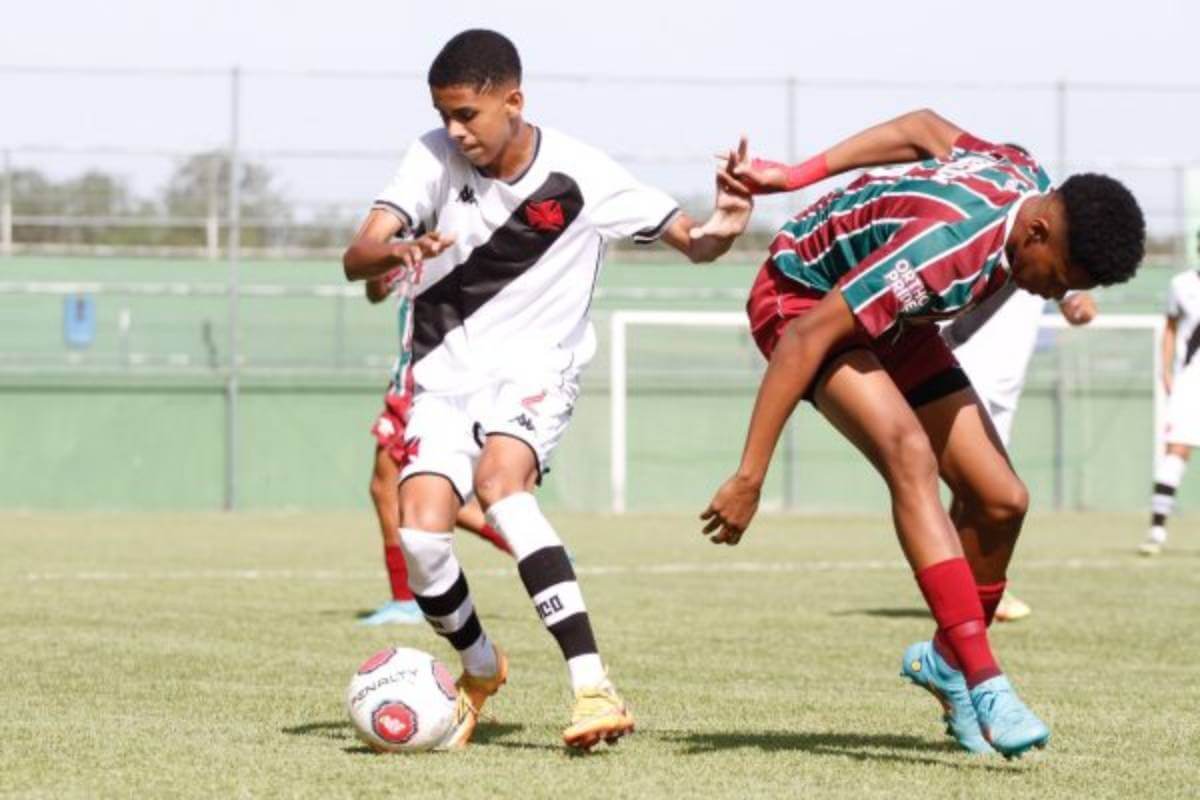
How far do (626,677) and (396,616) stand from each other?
2.27m

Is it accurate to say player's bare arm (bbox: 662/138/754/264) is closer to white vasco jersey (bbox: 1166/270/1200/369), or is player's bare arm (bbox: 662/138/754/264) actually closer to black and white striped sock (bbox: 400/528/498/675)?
black and white striped sock (bbox: 400/528/498/675)

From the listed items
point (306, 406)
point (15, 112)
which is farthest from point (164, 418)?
point (15, 112)

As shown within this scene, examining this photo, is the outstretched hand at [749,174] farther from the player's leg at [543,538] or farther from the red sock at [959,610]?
the red sock at [959,610]

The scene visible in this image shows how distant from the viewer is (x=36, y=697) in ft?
23.1

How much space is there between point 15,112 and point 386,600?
1519 centimetres

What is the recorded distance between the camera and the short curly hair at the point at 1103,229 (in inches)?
219

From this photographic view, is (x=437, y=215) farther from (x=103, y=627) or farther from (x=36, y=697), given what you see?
Answer: (x=103, y=627)

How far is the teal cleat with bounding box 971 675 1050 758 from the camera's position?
18.4 ft

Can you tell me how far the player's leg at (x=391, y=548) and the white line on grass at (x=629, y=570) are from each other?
8.40ft

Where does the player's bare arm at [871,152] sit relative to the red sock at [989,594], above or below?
above

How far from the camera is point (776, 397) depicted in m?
5.78

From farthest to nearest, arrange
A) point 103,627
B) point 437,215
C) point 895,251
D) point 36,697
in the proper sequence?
point 103,627
point 36,697
point 437,215
point 895,251

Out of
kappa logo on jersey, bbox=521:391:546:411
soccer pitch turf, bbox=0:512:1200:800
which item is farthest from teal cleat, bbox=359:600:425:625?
kappa logo on jersey, bbox=521:391:546:411

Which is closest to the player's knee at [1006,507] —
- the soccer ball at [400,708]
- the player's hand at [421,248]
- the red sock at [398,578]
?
the soccer ball at [400,708]
